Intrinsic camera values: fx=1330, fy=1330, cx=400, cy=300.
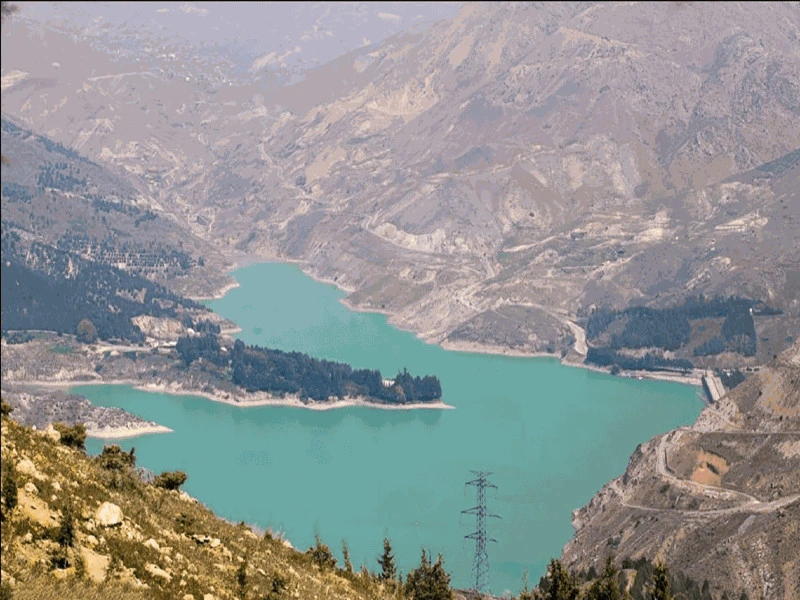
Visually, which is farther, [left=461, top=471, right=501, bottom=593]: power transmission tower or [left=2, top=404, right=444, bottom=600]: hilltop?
[left=461, top=471, right=501, bottom=593]: power transmission tower

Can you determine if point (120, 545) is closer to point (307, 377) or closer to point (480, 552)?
point (480, 552)

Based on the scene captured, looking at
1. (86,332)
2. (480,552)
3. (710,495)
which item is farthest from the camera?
(86,332)

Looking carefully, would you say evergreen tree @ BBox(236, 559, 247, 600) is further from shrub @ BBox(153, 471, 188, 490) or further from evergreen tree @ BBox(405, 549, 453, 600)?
evergreen tree @ BBox(405, 549, 453, 600)

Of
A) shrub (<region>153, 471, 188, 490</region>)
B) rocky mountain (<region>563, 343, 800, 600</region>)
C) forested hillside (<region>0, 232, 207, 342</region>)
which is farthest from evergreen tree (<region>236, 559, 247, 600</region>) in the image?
forested hillside (<region>0, 232, 207, 342</region>)

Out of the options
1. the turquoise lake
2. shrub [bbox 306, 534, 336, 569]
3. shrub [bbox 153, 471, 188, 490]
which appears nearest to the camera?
shrub [bbox 306, 534, 336, 569]

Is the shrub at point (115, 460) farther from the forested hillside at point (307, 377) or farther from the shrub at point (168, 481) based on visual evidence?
the forested hillside at point (307, 377)

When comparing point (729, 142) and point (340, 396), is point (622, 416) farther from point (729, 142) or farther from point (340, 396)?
point (729, 142)

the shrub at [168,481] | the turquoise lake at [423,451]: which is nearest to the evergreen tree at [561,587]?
the shrub at [168,481]

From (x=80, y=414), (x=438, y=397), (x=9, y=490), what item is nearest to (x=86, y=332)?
(x=80, y=414)
